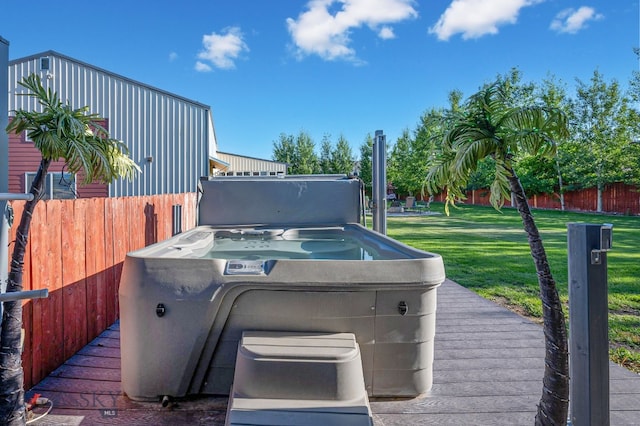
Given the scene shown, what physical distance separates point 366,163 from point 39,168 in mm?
20949

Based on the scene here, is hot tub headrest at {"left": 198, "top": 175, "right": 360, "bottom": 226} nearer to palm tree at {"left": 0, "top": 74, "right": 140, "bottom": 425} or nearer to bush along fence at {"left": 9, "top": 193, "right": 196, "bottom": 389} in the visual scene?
bush along fence at {"left": 9, "top": 193, "right": 196, "bottom": 389}

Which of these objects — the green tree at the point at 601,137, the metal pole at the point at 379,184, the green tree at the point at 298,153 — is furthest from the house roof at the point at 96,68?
the green tree at the point at 298,153

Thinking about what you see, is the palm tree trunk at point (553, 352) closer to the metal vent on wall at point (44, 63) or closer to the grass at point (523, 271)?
the grass at point (523, 271)

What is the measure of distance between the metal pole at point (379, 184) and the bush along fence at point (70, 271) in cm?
255

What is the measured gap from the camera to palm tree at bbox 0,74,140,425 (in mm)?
1531

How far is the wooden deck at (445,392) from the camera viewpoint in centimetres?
171

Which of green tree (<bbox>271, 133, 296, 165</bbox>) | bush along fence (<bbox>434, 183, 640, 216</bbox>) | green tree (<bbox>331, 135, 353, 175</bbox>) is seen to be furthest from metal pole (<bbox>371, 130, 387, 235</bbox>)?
green tree (<bbox>271, 133, 296, 165</bbox>)

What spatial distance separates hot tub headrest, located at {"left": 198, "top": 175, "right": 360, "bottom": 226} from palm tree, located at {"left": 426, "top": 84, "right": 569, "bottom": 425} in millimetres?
2742

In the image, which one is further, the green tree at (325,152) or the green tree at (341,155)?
the green tree at (325,152)

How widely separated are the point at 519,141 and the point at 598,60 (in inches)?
840

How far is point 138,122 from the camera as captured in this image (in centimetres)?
866

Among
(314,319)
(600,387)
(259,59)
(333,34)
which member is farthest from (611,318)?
(259,59)

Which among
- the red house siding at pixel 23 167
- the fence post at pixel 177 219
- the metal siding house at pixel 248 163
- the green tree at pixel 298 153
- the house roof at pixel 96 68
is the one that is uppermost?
the green tree at pixel 298 153

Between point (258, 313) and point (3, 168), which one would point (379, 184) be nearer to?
point (258, 313)
